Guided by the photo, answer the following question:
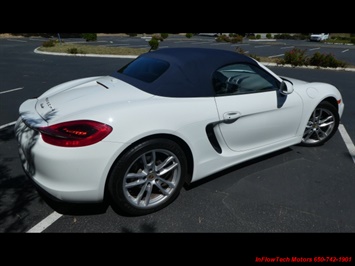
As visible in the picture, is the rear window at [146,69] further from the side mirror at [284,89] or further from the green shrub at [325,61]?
the green shrub at [325,61]

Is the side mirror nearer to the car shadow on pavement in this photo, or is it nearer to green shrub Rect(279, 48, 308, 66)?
the car shadow on pavement

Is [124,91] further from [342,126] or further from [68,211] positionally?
[342,126]

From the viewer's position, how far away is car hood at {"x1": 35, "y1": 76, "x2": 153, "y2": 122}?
2.23 m

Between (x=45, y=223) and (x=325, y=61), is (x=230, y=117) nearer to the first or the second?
(x=45, y=223)

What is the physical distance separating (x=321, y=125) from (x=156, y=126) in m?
2.71

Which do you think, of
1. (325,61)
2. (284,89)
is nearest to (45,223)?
(284,89)

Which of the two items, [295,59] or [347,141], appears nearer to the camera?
[347,141]

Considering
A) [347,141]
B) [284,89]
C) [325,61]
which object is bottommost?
[347,141]

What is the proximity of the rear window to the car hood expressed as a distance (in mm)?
200

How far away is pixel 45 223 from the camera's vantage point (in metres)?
2.23

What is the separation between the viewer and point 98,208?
242 centimetres
